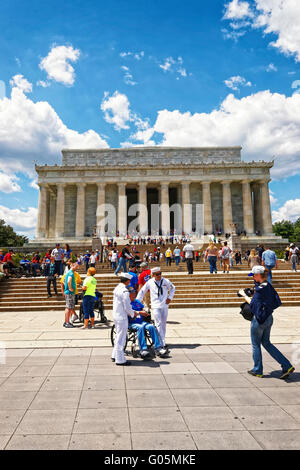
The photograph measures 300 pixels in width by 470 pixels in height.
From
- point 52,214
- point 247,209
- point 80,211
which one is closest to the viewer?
point 80,211

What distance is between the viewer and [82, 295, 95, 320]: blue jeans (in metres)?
9.55

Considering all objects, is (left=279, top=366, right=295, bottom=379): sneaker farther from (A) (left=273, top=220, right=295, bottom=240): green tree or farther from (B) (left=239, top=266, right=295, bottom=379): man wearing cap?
(A) (left=273, top=220, right=295, bottom=240): green tree

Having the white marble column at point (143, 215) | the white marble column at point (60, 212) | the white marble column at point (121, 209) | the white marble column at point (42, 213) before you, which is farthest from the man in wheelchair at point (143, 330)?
the white marble column at point (42, 213)

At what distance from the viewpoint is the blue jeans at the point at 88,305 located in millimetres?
9555

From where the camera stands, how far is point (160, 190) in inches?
2050

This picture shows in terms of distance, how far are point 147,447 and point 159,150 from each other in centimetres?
5582

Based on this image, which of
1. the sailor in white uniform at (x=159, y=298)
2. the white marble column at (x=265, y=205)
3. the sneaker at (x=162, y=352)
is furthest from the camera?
the white marble column at (x=265, y=205)

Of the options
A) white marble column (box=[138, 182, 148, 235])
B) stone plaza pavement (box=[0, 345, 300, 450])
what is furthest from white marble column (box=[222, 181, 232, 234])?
stone plaza pavement (box=[0, 345, 300, 450])

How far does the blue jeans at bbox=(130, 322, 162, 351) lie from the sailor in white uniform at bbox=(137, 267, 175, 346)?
0.32 metres

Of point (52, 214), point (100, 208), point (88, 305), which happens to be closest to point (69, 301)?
Answer: point (88, 305)

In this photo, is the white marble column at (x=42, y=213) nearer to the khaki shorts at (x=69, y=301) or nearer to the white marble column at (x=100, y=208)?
the white marble column at (x=100, y=208)

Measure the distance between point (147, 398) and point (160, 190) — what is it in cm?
4872

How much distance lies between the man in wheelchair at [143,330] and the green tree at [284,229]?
84418 mm

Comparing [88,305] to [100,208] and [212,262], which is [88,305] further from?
[100,208]
